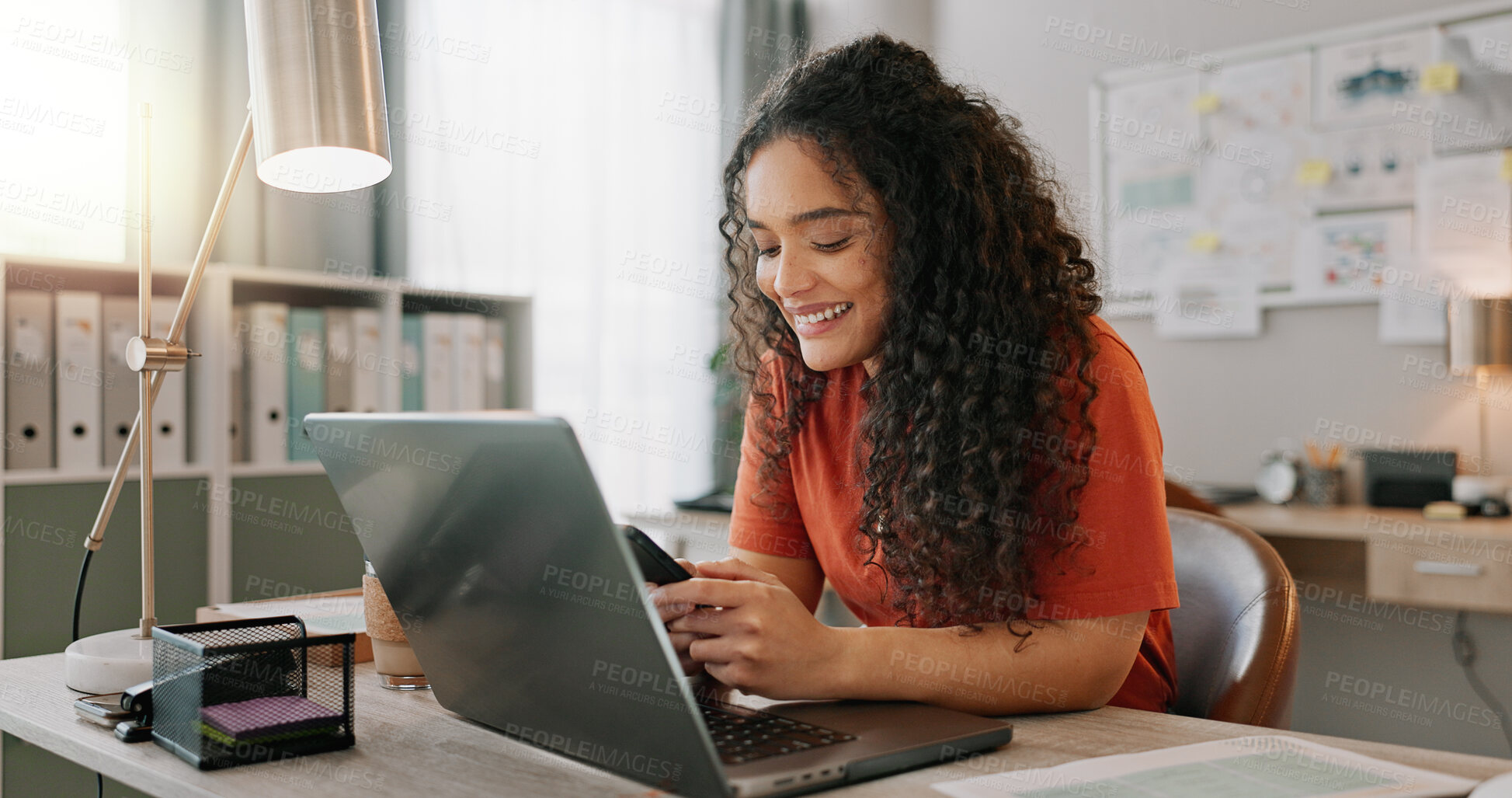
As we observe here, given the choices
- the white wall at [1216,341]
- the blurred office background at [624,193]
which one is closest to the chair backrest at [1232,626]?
the blurred office background at [624,193]

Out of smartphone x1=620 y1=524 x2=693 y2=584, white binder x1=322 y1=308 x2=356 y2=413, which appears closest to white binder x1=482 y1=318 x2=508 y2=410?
white binder x1=322 y1=308 x2=356 y2=413

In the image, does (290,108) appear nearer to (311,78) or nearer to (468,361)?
(311,78)

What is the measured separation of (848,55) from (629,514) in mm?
2105

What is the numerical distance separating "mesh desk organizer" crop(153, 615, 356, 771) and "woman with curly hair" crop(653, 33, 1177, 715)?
25 cm

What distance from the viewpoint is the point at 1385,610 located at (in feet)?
8.86

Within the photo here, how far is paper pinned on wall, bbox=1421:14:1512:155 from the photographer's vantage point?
8.36 ft

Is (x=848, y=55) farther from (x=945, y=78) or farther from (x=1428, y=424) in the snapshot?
(x=1428, y=424)

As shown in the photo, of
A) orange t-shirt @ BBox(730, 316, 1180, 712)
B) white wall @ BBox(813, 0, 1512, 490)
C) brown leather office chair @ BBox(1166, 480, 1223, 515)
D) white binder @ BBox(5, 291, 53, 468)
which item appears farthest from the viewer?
white wall @ BBox(813, 0, 1512, 490)

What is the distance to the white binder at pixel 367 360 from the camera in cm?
222

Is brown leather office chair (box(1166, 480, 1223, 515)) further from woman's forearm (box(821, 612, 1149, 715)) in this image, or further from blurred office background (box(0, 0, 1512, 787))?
woman's forearm (box(821, 612, 1149, 715))

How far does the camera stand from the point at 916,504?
1.09 meters

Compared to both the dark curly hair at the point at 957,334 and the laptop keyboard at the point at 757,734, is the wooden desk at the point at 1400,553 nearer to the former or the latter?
the dark curly hair at the point at 957,334

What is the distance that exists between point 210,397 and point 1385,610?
8.78 ft

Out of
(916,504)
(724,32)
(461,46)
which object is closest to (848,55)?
(916,504)
